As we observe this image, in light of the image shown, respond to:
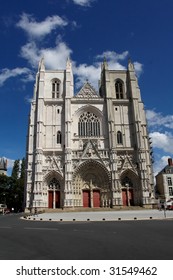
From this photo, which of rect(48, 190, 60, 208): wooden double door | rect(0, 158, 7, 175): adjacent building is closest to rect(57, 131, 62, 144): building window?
rect(48, 190, 60, 208): wooden double door

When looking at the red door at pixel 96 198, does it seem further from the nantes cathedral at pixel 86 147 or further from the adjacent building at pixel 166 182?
the adjacent building at pixel 166 182

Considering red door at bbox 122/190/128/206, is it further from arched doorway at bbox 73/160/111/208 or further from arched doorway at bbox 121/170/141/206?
arched doorway at bbox 73/160/111/208

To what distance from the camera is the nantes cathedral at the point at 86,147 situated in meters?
36.9

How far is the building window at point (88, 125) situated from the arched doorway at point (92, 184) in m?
5.81

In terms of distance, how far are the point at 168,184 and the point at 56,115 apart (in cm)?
3030

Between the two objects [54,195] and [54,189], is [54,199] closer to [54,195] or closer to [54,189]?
[54,195]

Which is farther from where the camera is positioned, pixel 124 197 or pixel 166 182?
pixel 166 182

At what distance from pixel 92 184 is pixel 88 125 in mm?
10528

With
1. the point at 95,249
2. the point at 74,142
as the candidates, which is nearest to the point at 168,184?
Result: the point at 74,142

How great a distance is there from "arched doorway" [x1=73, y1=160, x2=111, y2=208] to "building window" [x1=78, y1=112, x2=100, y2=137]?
5.81 m

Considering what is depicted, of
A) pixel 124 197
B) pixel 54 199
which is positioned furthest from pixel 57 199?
pixel 124 197

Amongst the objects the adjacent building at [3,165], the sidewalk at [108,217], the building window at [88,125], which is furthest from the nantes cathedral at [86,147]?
the adjacent building at [3,165]

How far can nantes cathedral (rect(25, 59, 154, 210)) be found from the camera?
36906mm

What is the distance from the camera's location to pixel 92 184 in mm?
39125
